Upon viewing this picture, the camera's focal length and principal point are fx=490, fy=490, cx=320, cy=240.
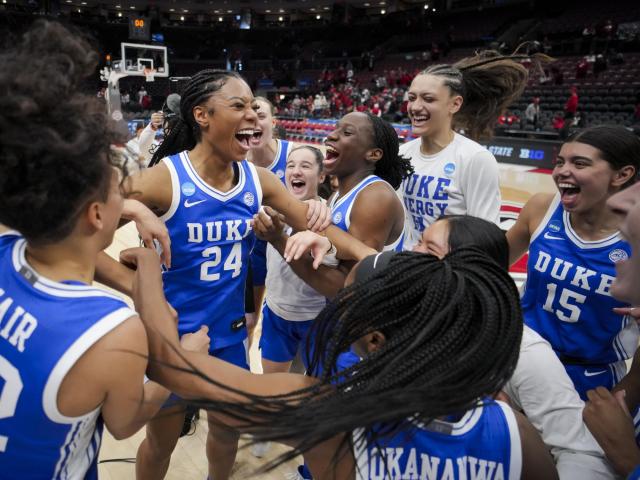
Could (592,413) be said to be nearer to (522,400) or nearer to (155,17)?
(522,400)

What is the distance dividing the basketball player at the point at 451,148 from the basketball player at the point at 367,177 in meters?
0.19

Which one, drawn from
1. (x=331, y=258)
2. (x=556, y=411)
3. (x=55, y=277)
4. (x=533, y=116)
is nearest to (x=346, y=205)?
(x=331, y=258)

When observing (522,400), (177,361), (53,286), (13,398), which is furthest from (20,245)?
(522,400)

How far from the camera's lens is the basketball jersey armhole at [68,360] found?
1.02m

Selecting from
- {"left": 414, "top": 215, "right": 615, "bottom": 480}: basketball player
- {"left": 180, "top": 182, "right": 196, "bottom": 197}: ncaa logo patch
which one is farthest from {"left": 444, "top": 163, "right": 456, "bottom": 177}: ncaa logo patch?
{"left": 180, "top": 182, "right": 196, "bottom": 197}: ncaa logo patch

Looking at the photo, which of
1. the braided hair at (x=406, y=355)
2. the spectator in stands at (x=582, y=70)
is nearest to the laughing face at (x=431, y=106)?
the braided hair at (x=406, y=355)

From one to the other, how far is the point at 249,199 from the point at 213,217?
194 millimetres

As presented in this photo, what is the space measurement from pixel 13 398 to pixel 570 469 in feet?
4.73

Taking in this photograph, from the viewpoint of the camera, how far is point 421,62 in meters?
25.0

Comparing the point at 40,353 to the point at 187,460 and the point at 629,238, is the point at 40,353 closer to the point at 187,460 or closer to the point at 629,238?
the point at 629,238

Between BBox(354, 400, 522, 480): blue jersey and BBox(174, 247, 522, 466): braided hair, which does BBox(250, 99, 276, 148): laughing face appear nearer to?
BBox(174, 247, 522, 466): braided hair

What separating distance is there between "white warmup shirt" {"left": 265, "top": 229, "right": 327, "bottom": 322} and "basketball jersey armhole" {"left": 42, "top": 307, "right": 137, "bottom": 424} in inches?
63.3

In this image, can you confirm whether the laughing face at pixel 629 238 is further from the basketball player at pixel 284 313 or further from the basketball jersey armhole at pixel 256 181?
the basketball player at pixel 284 313

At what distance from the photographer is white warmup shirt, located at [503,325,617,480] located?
1396mm
